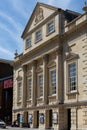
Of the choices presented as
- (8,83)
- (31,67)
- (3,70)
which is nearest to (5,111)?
(8,83)

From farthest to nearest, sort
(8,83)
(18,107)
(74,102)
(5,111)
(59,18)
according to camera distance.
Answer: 1. (5,111)
2. (8,83)
3. (18,107)
4. (59,18)
5. (74,102)

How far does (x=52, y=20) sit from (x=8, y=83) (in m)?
25.0

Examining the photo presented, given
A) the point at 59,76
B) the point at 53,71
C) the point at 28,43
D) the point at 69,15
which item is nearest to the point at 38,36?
the point at 28,43

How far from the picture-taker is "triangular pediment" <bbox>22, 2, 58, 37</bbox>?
48128 millimetres

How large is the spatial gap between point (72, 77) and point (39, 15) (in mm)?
13521

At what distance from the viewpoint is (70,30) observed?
42.0 meters

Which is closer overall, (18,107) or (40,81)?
(40,81)

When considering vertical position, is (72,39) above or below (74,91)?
above

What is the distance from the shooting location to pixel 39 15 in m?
51.3

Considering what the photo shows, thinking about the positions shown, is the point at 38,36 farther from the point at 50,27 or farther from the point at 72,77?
the point at 72,77

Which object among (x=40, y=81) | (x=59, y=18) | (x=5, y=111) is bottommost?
(x=5, y=111)

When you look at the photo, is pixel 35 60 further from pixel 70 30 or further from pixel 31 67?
pixel 70 30

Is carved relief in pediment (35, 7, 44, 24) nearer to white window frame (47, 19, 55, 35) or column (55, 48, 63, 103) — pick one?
white window frame (47, 19, 55, 35)

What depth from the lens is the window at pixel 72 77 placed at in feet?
136
